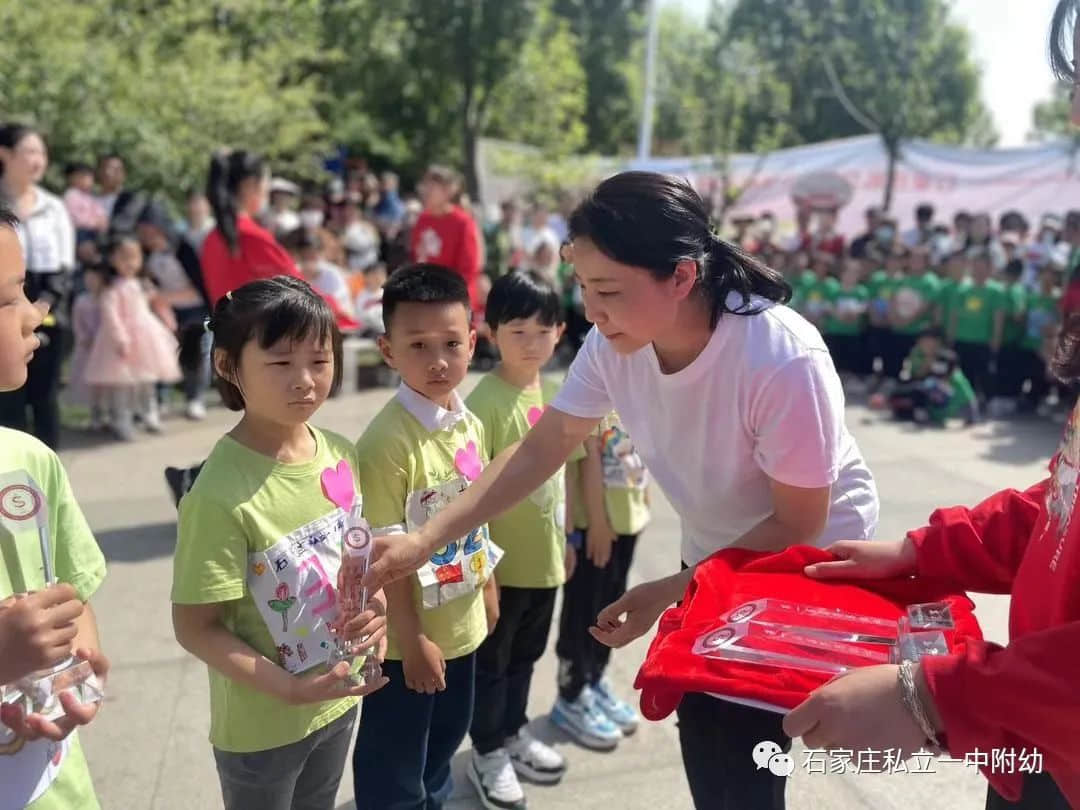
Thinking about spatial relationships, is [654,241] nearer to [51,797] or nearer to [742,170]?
[51,797]

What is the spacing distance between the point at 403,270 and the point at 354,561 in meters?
0.78

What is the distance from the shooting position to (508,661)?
2617 mm

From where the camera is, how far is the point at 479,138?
1909 cm

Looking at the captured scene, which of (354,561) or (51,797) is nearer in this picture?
(51,797)

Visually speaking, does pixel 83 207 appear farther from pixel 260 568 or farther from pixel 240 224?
pixel 260 568

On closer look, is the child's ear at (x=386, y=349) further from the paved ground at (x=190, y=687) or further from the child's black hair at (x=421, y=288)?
the paved ground at (x=190, y=687)

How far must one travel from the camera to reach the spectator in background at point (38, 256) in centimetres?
468

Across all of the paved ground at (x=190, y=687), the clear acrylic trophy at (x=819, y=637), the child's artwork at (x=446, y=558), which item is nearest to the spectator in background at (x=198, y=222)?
the paved ground at (x=190, y=687)

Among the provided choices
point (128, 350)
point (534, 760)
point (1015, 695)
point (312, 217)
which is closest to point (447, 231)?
point (128, 350)

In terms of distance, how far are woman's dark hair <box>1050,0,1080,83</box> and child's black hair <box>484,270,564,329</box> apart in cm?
142

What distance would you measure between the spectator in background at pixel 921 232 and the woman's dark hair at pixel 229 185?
26.6ft

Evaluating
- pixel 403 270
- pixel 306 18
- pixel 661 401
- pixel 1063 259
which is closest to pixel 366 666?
pixel 661 401

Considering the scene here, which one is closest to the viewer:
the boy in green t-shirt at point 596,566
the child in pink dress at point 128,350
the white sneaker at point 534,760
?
the white sneaker at point 534,760

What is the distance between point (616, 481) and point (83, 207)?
6.63 metres
